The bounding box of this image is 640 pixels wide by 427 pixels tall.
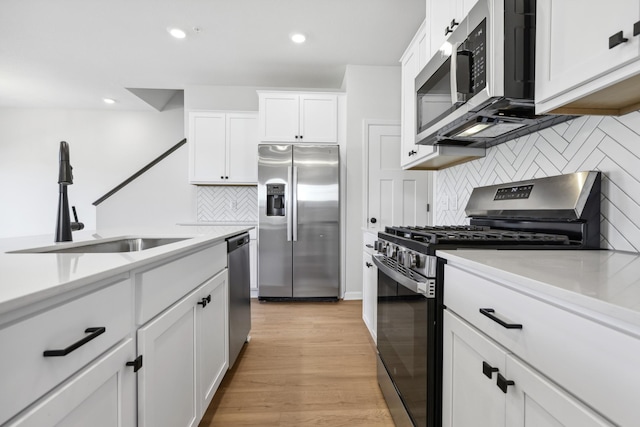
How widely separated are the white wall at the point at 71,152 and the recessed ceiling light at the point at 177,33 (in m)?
2.74

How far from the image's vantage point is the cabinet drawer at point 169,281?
87cm

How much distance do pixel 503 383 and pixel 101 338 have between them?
38.0 inches

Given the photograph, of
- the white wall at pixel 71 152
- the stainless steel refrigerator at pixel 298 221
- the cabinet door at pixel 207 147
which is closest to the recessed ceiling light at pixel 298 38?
the stainless steel refrigerator at pixel 298 221

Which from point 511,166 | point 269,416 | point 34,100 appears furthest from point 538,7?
point 34,100

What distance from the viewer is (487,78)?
114 centimetres

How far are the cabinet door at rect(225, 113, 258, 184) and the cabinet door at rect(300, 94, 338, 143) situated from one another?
2.31 feet

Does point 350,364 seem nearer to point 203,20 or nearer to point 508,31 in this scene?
point 508,31

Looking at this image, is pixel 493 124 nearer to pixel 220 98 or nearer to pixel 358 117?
pixel 358 117

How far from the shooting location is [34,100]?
4895mm

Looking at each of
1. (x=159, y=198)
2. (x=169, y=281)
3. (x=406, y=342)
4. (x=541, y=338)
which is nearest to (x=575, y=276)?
(x=541, y=338)

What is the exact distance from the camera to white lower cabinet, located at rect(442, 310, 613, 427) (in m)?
0.58

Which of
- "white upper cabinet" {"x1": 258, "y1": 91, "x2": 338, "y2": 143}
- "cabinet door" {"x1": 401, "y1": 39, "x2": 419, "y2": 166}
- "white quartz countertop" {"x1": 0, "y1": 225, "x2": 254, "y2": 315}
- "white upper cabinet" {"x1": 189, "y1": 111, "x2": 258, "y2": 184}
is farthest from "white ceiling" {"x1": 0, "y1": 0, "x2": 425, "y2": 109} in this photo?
"white quartz countertop" {"x1": 0, "y1": 225, "x2": 254, "y2": 315}

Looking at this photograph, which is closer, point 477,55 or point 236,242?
point 477,55

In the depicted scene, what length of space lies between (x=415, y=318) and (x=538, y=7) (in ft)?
3.99
